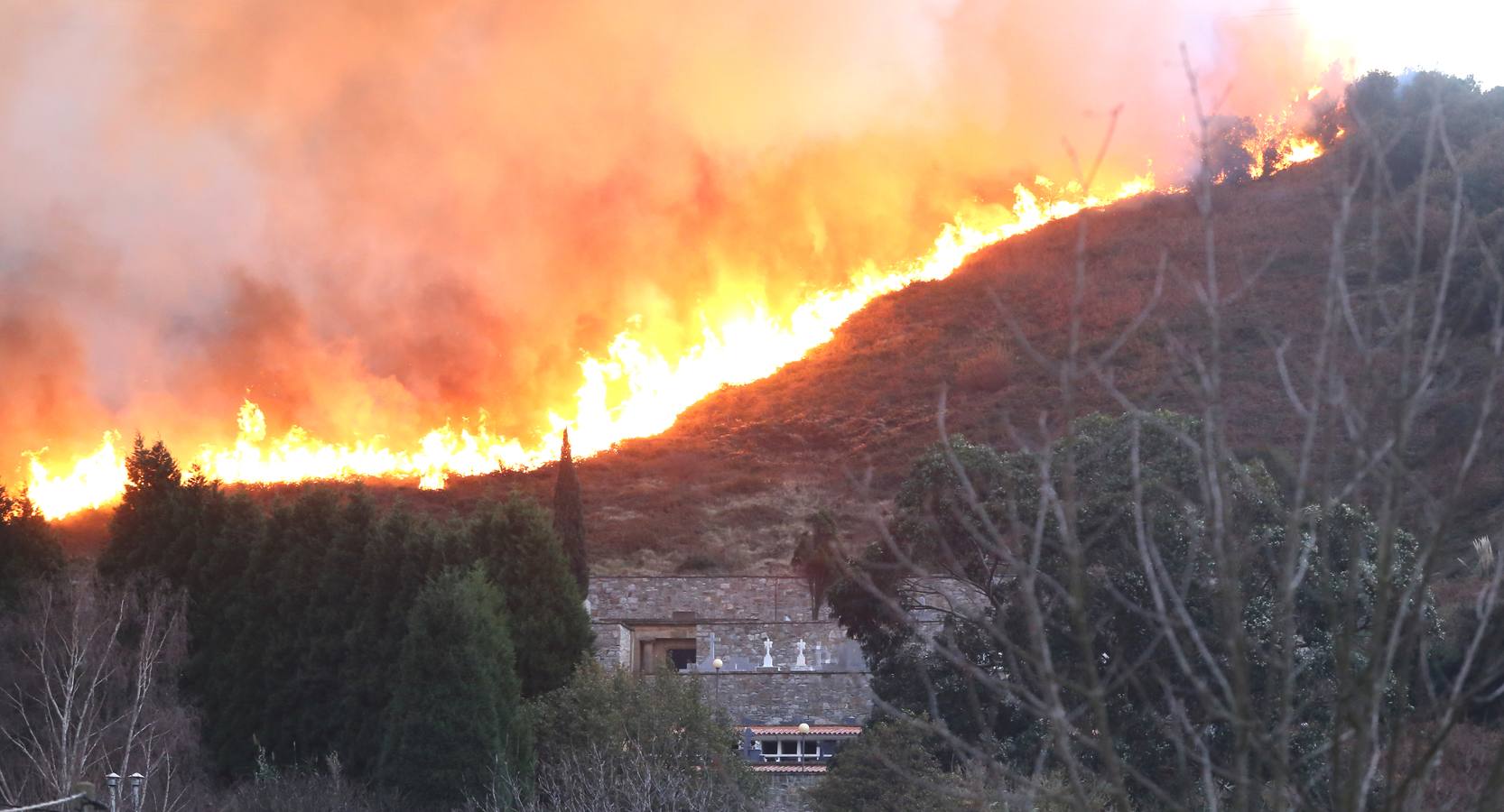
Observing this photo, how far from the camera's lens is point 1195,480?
27.6 m

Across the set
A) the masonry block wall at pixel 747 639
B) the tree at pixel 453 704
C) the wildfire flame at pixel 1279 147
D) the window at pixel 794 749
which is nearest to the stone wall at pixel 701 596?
the masonry block wall at pixel 747 639

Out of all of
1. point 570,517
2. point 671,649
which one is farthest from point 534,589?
point 570,517

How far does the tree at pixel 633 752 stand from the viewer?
918 inches

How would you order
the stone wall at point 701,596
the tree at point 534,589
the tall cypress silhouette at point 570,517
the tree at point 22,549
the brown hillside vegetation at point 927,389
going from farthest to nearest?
the brown hillside vegetation at point 927,389 → the stone wall at point 701,596 → the tall cypress silhouette at point 570,517 → the tree at point 22,549 → the tree at point 534,589

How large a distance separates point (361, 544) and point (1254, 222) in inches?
1873

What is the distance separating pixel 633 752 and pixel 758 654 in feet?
39.7

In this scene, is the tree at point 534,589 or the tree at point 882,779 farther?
the tree at point 534,589

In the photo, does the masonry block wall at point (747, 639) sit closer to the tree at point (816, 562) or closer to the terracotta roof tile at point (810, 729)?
the terracotta roof tile at point (810, 729)

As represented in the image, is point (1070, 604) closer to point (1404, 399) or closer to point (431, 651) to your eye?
point (1404, 399)

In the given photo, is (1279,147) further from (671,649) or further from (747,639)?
(747,639)

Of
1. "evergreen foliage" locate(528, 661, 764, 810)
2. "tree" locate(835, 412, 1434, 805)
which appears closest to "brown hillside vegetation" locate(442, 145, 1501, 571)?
"tree" locate(835, 412, 1434, 805)

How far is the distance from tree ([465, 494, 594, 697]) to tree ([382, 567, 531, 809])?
202 centimetres

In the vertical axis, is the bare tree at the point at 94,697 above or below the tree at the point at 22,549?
below

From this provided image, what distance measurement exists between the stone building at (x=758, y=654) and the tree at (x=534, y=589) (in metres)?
1.84
